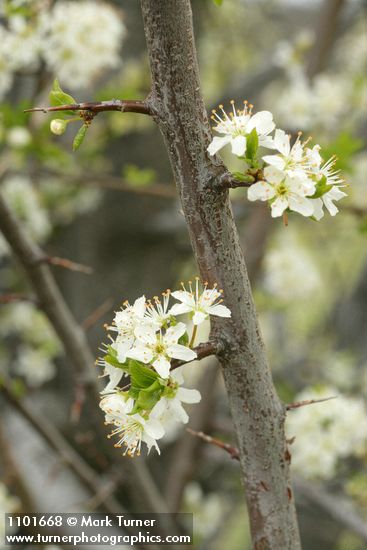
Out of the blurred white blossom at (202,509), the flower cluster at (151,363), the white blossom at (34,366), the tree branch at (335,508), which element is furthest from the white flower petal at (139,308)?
the blurred white blossom at (202,509)

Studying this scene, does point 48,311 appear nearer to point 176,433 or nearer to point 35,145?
point 35,145

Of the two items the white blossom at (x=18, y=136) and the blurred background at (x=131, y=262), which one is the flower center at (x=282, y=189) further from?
the white blossom at (x=18, y=136)

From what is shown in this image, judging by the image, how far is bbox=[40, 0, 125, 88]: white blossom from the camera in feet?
7.06

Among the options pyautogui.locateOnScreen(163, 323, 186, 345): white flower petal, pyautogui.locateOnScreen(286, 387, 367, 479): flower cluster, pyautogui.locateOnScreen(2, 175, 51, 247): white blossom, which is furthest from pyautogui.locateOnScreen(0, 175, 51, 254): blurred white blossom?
pyautogui.locateOnScreen(163, 323, 186, 345): white flower petal

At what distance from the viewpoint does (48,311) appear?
181 cm

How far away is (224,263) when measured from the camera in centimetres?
92

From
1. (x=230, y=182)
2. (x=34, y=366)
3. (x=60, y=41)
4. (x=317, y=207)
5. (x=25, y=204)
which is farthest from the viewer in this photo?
(x=34, y=366)

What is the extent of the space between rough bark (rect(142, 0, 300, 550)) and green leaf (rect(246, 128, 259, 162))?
0.05m

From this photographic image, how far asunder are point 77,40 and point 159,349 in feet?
5.31

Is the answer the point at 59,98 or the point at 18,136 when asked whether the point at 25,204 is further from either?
the point at 59,98

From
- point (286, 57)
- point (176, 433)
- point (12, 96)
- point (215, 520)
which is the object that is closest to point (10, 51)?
point (12, 96)

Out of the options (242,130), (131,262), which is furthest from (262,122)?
(131,262)

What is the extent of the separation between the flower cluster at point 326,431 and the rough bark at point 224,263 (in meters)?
1.23

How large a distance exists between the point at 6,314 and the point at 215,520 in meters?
1.72
